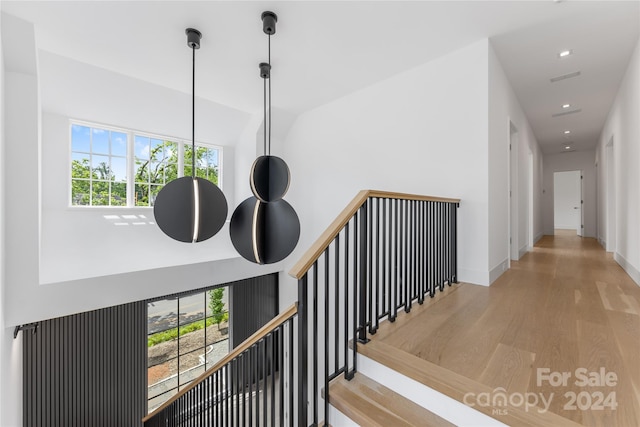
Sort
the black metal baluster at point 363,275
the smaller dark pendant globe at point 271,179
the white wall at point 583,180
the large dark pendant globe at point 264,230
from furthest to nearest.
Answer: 1. the white wall at point 583,180
2. the large dark pendant globe at point 264,230
3. the smaller dark pendant globe at point 271,179
4. the black metal baluster at point 363,275

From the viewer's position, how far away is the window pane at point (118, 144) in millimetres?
4473

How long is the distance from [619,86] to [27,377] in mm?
8917

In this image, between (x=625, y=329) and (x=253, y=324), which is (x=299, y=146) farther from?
(x=625, y=329)

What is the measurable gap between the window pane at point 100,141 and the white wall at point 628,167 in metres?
6.88

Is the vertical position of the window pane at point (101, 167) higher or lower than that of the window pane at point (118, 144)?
lower

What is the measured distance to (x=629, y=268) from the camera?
334 cm

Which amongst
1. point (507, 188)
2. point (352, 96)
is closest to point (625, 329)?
point (507, 188)

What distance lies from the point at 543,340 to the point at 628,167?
2.95 m

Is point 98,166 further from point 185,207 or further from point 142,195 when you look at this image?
point 185,207

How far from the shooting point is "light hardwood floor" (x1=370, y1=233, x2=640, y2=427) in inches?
50.5

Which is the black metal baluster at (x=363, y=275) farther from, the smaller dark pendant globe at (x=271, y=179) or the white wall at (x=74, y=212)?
the white wall at (x=74, y=212)

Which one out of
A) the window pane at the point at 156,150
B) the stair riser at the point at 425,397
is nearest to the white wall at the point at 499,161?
the stair riser at the point at 425,397

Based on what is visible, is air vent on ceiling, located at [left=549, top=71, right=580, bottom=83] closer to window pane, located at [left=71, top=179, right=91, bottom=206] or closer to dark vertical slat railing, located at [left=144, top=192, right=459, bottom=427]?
dark vertical slat railing, located at [left=144, top=192, right=459, bottom=427]

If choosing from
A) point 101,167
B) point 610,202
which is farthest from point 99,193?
point 610,202
